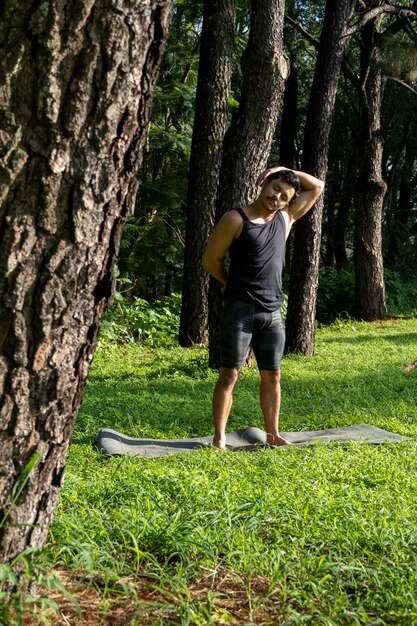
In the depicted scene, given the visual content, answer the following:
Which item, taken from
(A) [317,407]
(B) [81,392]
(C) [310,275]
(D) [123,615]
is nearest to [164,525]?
(D) [123,615]

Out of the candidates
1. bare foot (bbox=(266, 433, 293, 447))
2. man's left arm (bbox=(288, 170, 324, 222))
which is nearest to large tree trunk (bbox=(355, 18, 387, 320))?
man's left arm (bbox=(288, 170, 324, 222))

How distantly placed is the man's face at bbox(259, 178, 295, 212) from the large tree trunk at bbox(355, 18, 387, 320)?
13.5 meters

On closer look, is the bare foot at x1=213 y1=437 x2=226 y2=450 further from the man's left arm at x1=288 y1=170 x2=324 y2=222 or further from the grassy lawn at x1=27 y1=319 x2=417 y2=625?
the man's left arm at x1=288 y1=170 x2=324 y2=222

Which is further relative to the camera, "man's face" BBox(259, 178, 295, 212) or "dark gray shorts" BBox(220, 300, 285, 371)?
"dark gray shorts" BBox(220, 300, 285, 371)

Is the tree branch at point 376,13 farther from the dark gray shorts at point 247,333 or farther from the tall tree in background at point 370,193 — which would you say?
the dark gray shorts at point 247,333

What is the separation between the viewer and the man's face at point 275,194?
6.20m

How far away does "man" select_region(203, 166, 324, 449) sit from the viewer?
20.5 ft

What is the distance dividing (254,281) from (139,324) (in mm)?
8858

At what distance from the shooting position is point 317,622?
2785 millimetres

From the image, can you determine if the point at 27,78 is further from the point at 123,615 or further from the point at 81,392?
the point at 123,615

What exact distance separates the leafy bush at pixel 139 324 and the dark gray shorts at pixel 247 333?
7521 mm

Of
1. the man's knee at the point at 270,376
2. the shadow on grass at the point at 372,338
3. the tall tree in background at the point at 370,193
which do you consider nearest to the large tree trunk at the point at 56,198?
the man's knee at the point at 270,376

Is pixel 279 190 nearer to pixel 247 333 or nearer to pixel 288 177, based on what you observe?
pixel 288 177

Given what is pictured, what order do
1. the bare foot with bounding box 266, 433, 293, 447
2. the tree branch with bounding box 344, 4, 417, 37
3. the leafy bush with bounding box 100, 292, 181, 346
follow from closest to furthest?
the bare foot with bounding box 266, 433, 293, 447 < the tree branch with bounding box 344, 4, 417, 37 < the leafy bush with bounding box 100, 292, 181, 346
